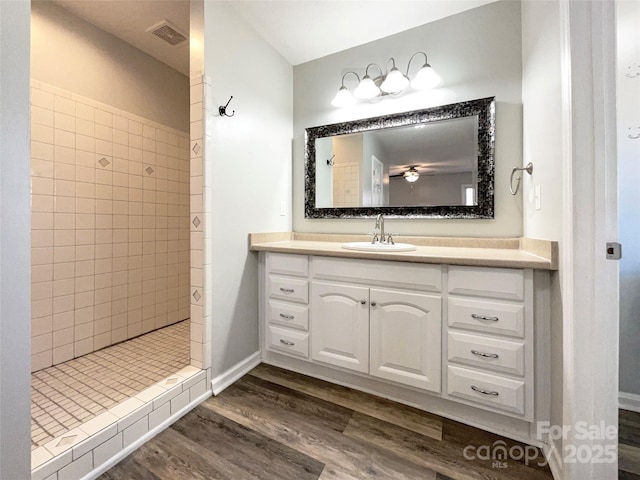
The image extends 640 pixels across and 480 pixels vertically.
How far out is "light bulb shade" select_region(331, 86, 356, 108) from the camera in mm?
2035

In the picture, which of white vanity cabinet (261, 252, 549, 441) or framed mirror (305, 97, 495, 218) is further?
framed mirror (305, 97, 495, 218)

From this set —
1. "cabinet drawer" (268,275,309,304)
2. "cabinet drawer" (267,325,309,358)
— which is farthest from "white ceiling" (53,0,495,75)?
"cabinet drawer" (267,325,309,358)

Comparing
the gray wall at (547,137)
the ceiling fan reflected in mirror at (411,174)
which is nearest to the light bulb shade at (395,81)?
the ceiling fan reflected in mirror at (411,174)

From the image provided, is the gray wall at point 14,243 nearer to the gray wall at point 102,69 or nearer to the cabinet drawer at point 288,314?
the cabinet drawer at point 288,314

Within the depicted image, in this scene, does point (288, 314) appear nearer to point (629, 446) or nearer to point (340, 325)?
point (340, 325)

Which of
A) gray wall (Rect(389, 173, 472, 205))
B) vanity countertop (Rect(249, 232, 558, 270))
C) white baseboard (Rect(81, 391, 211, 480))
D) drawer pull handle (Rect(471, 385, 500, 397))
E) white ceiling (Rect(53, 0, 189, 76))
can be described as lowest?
white baseboard (Rect(81, 391, 211, 480))

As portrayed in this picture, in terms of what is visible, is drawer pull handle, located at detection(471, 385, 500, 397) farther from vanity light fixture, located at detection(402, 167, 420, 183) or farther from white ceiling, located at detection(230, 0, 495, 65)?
white ceiling, located at detection(230, 0, 495, 65)

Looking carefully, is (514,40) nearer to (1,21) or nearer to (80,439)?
(1,21)

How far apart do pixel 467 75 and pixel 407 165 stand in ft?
2.10

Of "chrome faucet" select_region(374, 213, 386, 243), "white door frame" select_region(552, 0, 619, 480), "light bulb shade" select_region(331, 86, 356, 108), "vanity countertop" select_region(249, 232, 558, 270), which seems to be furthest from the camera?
"light bulb shade" select_region(331, 86, 356, 108)

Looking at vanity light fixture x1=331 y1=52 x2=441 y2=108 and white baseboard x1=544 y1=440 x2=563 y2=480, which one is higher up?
vanity light fixture x1=331 y1=52 x2=441 y2=108

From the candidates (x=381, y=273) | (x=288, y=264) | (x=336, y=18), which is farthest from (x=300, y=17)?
(x=381, y=273)

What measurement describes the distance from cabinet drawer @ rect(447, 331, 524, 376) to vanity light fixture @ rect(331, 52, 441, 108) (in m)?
1.56

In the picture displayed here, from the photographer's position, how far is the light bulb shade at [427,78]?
1.76 meters
